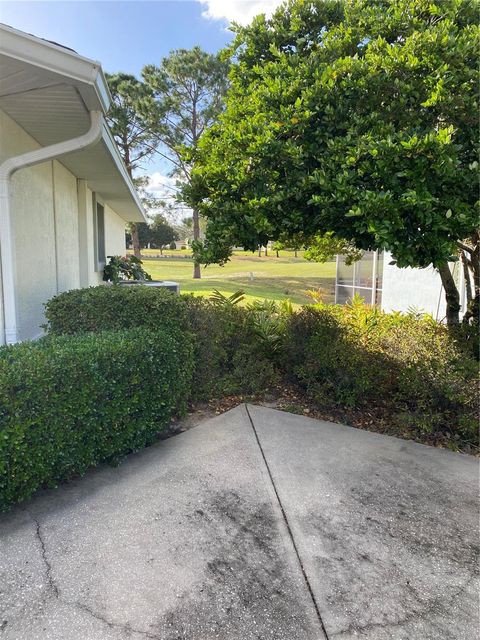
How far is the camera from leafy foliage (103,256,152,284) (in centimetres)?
1030

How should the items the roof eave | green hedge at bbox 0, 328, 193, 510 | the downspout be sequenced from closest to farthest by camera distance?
green hedge at bbox 0, 328, 193, 510
the roof eave
the downspout

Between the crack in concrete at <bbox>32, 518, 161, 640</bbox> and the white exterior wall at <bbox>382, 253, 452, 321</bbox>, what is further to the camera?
the white exterior wall at <bbox>382, 253, 452, 321</bbox>

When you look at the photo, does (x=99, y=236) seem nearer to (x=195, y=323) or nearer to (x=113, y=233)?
(x=113, y=233)

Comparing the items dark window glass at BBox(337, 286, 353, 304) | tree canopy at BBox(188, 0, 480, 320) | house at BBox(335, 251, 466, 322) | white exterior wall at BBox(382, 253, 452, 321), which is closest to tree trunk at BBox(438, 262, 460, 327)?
tree canopy at BBox(188, 0, 480, 320)

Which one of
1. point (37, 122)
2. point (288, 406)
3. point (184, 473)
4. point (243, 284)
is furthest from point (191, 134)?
point (184, 473)

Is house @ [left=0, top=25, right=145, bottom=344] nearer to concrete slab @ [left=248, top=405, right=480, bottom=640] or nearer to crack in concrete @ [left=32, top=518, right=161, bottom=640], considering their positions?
crack in concrete @ [left=32, top=518, right=161, bottom=640]

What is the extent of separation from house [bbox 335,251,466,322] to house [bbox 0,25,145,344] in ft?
16.5

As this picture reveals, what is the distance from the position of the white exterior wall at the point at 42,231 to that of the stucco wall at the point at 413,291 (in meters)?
6.33

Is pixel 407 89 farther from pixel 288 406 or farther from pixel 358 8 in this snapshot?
pixel 288 406

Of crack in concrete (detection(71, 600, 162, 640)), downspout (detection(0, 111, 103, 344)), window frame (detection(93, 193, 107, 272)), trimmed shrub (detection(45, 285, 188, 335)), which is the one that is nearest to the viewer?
crack in concrete (detection(71, 600, 162, 640))

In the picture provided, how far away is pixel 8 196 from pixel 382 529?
421cm

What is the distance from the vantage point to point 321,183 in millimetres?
3113

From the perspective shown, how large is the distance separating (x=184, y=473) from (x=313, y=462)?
A: 1011mm

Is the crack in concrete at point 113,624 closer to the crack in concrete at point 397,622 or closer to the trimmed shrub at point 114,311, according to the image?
the crack in concrete at point 397,622
